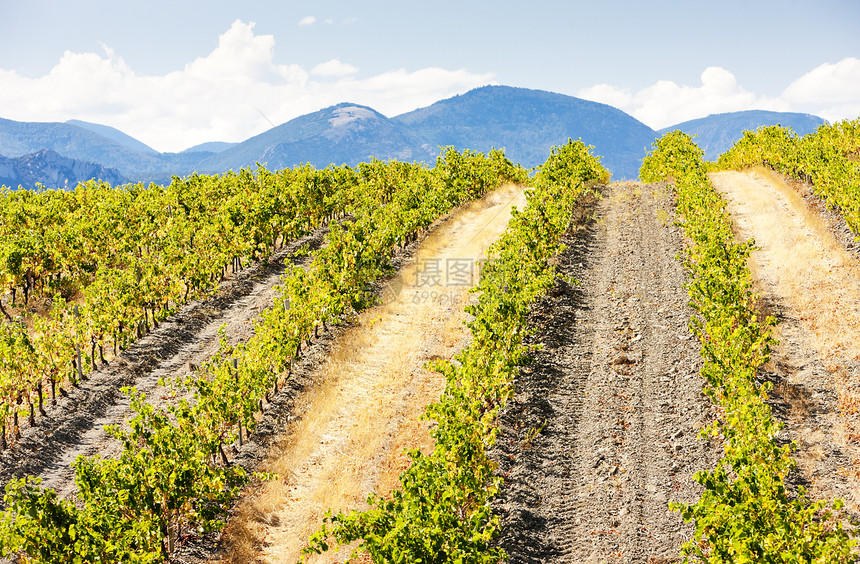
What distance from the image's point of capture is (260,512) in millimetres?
11867

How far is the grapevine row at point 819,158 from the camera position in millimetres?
23500

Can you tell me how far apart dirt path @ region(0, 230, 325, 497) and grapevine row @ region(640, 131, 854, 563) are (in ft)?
39.8

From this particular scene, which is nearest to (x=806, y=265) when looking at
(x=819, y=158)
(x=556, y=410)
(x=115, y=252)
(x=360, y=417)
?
(x=819, y=158)

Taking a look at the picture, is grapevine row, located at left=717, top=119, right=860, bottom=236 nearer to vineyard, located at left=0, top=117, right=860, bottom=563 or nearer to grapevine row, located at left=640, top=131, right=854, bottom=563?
vineyard, located at left=0, top=117, right=860, bottom=563

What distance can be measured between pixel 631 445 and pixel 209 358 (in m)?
12.3

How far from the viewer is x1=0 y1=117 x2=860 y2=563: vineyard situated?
30.3 ft

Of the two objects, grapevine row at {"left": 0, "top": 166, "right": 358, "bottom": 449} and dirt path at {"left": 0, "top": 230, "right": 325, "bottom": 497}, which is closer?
dirt path at {"left": 0, "top": 230, "right": 325, "bottom": 497}

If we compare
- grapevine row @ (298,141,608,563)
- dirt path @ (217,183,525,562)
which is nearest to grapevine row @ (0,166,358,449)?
dirt path @ (217,183,525,562)

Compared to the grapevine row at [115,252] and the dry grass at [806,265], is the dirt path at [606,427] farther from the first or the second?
the grapevine row at [115,252]

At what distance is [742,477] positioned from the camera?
28.4 feet

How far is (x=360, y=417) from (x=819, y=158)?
27672mm

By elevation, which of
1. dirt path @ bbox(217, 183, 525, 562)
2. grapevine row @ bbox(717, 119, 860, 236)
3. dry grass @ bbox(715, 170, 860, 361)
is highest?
grapevine row @ bbox(717, 119, 860, 236)

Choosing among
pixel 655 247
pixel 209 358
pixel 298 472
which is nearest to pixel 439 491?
pixel 298 472

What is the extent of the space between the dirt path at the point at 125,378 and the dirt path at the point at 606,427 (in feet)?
30.7
